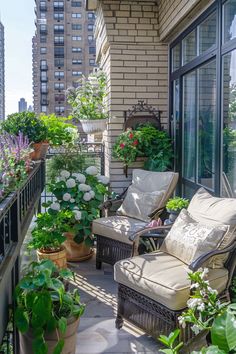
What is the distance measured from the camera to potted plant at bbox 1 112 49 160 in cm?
369

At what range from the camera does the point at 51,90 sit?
154 feet

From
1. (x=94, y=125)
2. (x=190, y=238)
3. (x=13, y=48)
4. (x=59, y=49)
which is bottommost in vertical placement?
(x=190, y=238)

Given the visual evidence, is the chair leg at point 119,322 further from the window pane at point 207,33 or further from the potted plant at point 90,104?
the potted plant at point 90,104

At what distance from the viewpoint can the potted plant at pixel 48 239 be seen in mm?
3533

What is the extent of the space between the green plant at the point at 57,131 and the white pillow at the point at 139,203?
0.96 metres

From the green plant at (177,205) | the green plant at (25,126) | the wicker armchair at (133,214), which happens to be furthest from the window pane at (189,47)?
the green plant at (25,126)

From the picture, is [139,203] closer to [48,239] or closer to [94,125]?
[48,239]

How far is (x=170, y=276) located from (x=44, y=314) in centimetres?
83

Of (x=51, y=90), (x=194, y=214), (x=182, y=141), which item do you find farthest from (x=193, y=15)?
(x=51, y=90)

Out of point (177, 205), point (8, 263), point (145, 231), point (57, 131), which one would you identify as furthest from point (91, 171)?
point (8, 263)

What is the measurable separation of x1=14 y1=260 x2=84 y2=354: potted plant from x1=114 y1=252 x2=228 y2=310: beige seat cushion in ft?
1.59

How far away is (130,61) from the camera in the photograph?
15.6ft

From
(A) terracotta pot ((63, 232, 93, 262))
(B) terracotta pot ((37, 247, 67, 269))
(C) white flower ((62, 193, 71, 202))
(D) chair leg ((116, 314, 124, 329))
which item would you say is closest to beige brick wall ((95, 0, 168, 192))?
(C) white flower ((62, 193, 71, 202))

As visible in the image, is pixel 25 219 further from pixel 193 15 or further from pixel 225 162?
pixel 193 15
